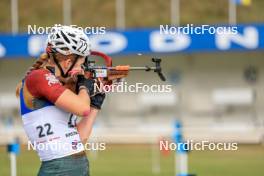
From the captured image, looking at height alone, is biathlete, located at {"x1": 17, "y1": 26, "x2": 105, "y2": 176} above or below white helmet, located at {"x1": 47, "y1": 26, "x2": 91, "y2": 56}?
below

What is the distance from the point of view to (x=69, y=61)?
5602mm

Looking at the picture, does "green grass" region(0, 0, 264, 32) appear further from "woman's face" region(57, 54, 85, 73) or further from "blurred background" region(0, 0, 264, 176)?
"woman's face" region(57, 54, 85, 73)

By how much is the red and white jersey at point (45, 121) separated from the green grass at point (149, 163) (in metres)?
10.5

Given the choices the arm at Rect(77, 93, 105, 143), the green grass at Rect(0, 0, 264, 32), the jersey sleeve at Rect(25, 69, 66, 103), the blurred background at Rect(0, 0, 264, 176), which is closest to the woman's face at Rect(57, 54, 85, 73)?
the jersey sleeve at Rect(25, 69, 66, 103)

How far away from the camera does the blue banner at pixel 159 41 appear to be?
27109mm

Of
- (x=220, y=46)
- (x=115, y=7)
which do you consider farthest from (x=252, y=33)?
(x=115, y=7)

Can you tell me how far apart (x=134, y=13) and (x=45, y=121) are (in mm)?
27226

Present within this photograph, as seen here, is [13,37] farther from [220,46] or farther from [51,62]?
[51,62]

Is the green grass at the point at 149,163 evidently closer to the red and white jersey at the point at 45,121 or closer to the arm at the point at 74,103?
the red and white jersey at the point at 45,121

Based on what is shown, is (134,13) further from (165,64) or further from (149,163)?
(149,163)

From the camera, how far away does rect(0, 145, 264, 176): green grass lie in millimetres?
16922

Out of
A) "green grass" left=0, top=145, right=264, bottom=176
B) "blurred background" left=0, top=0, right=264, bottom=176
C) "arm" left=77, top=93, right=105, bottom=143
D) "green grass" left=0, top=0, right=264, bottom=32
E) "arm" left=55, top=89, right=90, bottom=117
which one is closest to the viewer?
"arm" left=55, top=89, right=90, bottom=117

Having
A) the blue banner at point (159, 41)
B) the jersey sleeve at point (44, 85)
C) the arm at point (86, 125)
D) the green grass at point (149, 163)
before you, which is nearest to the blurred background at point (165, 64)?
the blue banner at point (159, 41)

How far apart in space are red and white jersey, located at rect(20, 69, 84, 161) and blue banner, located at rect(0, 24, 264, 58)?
2068cm
